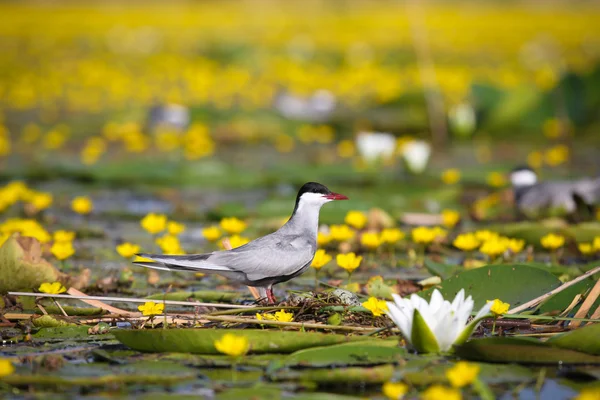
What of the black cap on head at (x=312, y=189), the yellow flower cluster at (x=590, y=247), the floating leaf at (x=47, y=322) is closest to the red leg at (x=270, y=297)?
the black cap on head at (x=312, y=189)

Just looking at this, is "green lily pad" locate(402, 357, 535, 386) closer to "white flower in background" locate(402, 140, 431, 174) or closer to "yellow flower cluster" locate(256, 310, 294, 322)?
"yellow flower cluster" locate(256, 310, 294, 322)

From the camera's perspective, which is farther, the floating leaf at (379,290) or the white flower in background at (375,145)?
the white flower in background at (375,145)

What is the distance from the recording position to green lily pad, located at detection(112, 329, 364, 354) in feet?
10.9

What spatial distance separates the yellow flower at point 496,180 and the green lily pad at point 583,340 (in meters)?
3.92

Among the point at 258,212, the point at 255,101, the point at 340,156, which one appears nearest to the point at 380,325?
the point at 258,212

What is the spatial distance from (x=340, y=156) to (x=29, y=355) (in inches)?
247

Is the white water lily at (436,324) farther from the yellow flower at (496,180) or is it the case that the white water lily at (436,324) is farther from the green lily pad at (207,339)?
the yellow flower at (496,180)

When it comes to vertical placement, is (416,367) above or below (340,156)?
below

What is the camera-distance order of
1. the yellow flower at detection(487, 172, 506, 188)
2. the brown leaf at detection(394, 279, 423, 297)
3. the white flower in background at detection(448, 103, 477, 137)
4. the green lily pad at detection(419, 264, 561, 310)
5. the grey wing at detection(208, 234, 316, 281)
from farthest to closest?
1. the white flower in background at detection(448, 103, 477, 137)
2. the yellow flower at detection(487, 172, 506, 188)
3. the brown leaf at detection(394, 279, 423, 297)
4. the grey wing at detection(208, 234, 316, 281)
5. the green lily pad at detection(419, 264, 561, 310)

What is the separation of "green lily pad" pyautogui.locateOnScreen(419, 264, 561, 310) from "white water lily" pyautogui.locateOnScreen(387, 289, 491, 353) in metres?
0.59

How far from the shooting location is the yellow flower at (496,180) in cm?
707

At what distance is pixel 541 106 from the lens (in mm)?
9742

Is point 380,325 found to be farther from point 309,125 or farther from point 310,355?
point 309,125

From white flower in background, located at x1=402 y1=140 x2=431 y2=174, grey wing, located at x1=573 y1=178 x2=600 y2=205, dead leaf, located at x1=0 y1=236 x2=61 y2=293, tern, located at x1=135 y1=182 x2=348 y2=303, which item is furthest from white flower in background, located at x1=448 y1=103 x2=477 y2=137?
dead leaf, located at x1=0 y1=236 x2=61 y2=293
